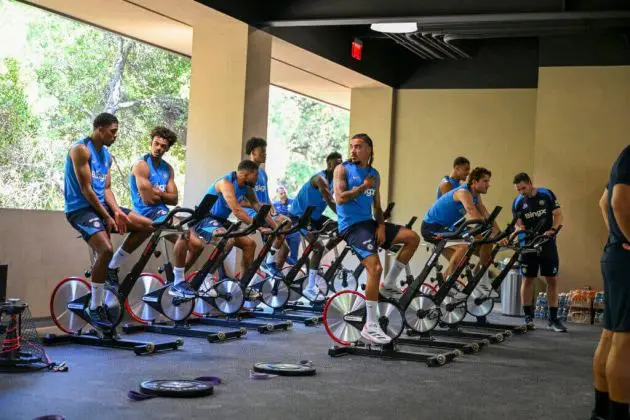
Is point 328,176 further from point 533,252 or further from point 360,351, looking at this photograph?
point 360,351

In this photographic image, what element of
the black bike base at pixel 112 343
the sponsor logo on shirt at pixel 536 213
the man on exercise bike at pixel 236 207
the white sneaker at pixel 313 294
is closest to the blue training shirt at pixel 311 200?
the white sneaker at pixel 313 294

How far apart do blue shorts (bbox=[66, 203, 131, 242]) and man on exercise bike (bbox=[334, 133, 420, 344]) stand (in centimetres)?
163

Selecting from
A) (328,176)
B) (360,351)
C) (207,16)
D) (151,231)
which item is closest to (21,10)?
(207,16)

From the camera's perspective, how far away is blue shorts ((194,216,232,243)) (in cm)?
779

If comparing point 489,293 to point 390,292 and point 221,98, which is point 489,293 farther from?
point 221,98

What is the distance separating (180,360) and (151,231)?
3.24ft

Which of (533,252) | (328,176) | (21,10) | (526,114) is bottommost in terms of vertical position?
(533,252)

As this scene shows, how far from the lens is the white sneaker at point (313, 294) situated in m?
9.55

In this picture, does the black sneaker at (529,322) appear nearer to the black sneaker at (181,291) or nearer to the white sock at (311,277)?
the white sock at (311,277)

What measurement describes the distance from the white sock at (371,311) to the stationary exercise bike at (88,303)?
1296 millimetres

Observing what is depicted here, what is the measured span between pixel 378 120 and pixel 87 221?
8.28 metres

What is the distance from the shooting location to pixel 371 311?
21.5 ft

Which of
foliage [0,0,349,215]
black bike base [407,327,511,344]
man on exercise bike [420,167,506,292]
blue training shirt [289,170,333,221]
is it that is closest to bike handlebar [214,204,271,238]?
man on exercise bike [420,167,506,292]

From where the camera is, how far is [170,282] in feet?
24.5
